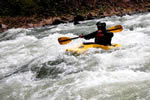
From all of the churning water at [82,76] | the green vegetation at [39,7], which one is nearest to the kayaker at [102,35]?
the churning water at [82,76]

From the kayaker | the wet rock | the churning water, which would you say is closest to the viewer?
the churning water

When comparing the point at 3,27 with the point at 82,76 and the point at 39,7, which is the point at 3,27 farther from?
the point at 82,76

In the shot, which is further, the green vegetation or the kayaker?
the green vegetation

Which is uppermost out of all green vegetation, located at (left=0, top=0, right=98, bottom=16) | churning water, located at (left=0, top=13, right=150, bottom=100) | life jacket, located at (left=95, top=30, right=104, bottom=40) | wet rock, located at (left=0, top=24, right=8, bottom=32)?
green vegetation, located at (left=0, top=0, right=98, bottom=16)

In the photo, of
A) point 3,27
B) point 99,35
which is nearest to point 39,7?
point 3,27

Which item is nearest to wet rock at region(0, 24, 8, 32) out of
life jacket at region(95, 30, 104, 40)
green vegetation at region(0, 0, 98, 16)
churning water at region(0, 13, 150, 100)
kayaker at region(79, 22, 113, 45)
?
green vegetation at region(0, 0, 98, 16)

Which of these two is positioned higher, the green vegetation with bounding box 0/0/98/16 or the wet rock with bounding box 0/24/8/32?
the green vegetation with bounding box 0/0/98/16

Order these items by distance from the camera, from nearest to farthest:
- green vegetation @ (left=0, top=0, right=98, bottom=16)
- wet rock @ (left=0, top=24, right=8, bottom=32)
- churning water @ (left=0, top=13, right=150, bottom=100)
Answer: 1. churning water @ (left=0, top=13, right=150, bottom=100)
2. wet rock @ (left=0, top=24, right=8, bottom=32)
3. green vegetation @ (left=0, top=0, right=98, bottom=16)

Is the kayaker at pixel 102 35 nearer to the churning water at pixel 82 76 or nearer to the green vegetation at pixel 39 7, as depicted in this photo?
the churning water at pixel 82 76

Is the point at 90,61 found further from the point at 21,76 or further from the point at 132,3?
the point at 132,3

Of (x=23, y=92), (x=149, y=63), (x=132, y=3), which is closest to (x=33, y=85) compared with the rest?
(x=23, y=92)

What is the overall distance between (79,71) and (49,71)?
2.77 feet

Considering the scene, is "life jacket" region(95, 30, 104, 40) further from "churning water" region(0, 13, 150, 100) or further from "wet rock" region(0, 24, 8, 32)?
"wet rock" region(0, 24, 8, 32)

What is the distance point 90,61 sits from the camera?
197 inches
